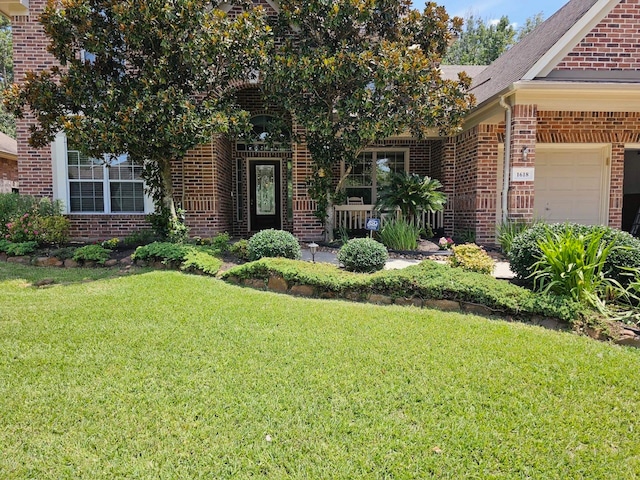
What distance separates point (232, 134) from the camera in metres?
7.52

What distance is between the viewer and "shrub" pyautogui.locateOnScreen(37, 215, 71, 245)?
7.82 m

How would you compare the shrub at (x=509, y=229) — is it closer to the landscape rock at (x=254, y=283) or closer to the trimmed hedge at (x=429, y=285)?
the trimmed hedge at (x=429, y=285)

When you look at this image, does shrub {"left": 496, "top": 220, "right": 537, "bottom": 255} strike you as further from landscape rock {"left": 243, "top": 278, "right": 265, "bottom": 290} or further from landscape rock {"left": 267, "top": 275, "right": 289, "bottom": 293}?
landscape rock {"left": 243, "top": 278, "right": 265, "bottom": 290}

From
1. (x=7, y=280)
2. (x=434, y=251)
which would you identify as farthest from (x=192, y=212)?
(x=434, y=251)

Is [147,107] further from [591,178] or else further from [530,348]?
[591,178]

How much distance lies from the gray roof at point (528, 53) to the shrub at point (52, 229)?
372 inches

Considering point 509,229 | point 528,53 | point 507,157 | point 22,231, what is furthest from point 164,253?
point 528,53

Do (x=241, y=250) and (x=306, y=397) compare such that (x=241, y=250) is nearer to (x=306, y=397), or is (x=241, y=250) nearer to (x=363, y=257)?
(x=363, y=257)

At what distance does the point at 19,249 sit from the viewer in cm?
727

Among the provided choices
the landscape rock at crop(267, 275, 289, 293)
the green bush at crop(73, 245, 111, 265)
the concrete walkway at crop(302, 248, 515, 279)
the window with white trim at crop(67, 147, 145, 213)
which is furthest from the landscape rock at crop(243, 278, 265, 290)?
the window with white trim at crop(67, 147, 145, 213)

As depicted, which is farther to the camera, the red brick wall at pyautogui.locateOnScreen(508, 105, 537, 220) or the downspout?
the downspout

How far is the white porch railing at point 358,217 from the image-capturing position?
10594mm

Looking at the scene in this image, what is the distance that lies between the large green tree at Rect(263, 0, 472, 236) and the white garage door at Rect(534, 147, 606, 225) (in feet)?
12.2

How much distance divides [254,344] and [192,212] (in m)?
6.39
